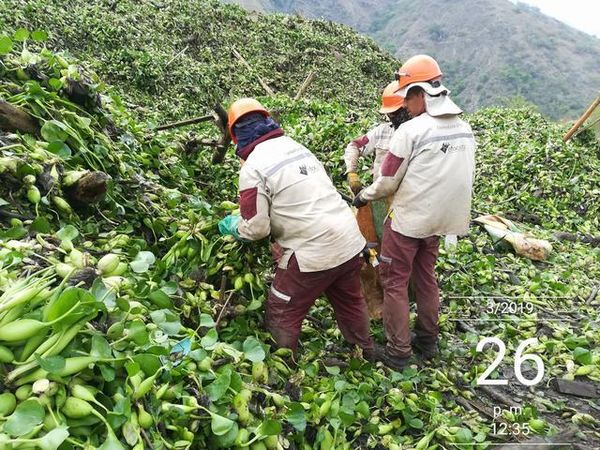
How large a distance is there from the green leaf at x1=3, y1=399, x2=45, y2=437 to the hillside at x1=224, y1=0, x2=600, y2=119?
47.4 meters

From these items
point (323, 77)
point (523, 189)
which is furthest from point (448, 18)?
point (523, 189)

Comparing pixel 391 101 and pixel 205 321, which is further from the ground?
pixel 391 101

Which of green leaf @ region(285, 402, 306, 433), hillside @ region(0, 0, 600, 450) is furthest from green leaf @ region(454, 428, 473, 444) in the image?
green leaf @ region(285, 402, 306, 433)

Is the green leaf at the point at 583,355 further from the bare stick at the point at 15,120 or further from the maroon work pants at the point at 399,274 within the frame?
the bare stick at the point at 15,120

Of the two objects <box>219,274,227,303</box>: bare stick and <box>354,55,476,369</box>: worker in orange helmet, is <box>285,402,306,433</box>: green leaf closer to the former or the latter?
<box>219,274,227,303</box>: bare stick

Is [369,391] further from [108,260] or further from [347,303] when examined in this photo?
[108,260]

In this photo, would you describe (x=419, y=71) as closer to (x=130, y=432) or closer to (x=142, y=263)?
(x=142, y=263)

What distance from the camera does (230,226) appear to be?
2.77m

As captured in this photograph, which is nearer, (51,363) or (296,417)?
(51,363)

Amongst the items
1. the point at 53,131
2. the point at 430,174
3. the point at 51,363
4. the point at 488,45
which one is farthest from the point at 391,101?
the point at 488,45

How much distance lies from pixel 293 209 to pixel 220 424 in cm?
128

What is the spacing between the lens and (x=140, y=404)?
158 cm

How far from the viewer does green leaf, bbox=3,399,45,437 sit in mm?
1266

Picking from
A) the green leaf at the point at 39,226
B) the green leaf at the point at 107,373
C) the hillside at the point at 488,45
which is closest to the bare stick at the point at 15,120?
the green leaf at the point at 39,226
